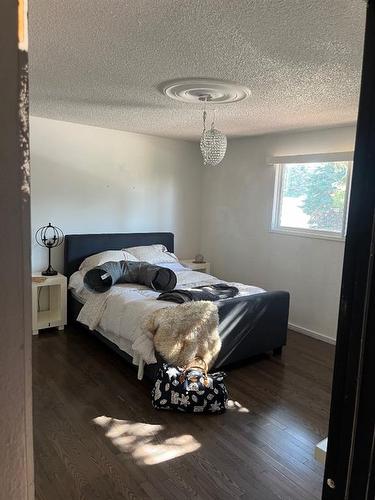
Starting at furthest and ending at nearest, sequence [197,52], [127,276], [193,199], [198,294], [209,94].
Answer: [193,199]
[127,276]
[198,294]
[209,94]
[197,52]

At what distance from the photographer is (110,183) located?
4547mm

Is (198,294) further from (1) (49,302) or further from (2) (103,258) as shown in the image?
(1) (49,302)

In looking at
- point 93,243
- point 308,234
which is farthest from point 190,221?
point 308,234

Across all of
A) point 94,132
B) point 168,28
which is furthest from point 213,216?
point 168,28

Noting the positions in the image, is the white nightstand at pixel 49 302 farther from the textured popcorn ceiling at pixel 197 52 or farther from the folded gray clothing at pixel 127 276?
the textured popcorn ceiling at pixel 197 52

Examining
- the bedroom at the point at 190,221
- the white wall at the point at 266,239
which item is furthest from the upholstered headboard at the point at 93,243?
the white wall at the point at 266,239

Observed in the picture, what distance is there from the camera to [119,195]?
4645 millimetres

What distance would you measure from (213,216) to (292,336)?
6.74 ft

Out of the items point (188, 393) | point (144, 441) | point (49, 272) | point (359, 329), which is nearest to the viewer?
point (359, 329)

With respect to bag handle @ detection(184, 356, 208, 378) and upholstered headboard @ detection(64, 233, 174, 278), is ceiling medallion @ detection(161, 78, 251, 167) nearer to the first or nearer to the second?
bag handle @ detection(184, 356, 208, 378)

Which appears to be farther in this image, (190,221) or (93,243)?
(190,221)

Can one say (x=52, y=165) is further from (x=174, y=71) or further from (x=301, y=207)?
(x=301, y=207)

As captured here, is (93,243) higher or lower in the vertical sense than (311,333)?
higher

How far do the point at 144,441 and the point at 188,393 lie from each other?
43cm
